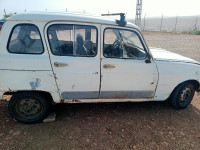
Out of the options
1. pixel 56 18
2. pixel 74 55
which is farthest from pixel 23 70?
pixel 56 18

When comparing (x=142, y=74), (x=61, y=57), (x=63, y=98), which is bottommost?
(x=63, y=98)

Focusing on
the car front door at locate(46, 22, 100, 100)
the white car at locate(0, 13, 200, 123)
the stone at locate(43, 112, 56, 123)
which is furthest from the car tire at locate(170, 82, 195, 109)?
the stone at locate(43, 112, 56, 123)

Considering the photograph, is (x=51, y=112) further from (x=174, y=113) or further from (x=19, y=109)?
(x=174, y=113)

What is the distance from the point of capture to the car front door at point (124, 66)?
3102 mm

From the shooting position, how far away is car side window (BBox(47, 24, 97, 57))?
2916 millimetres

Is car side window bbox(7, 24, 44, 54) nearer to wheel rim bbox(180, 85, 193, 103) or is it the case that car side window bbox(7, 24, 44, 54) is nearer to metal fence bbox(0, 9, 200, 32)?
wheel rim bbox(180, 85, 193, 103)

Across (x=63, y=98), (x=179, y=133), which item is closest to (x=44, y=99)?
(x=63, y=98)

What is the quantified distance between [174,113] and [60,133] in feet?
8.22

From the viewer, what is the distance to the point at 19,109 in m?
3.20

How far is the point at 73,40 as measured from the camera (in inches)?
118

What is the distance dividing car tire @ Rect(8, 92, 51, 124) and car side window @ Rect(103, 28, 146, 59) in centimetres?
150

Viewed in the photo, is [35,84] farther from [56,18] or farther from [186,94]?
[186,94]

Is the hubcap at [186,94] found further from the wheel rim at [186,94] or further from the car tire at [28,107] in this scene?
the car tire at [28,107]

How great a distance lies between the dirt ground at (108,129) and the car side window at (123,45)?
4.31ft
